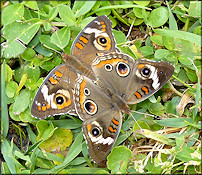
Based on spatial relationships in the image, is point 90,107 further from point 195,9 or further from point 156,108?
point 195,9

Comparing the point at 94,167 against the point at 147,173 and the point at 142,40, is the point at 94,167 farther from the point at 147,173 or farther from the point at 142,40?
the point at 142,40

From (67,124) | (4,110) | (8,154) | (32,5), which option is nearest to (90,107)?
(67,124)

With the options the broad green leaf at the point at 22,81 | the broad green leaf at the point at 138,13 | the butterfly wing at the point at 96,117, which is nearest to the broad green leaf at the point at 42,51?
the broad green leaf at the point at 22,81

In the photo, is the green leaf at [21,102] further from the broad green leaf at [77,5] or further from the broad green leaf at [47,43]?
the broad green leaf at [77,5]

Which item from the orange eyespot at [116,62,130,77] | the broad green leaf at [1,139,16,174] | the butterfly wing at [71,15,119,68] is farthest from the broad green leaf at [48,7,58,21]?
the broad green leaf at [1,139,16,174]

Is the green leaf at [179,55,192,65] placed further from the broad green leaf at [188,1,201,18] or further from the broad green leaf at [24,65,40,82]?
the broad green leaf at [24,65,40,82]

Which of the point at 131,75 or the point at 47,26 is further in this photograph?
the point at 47,26
